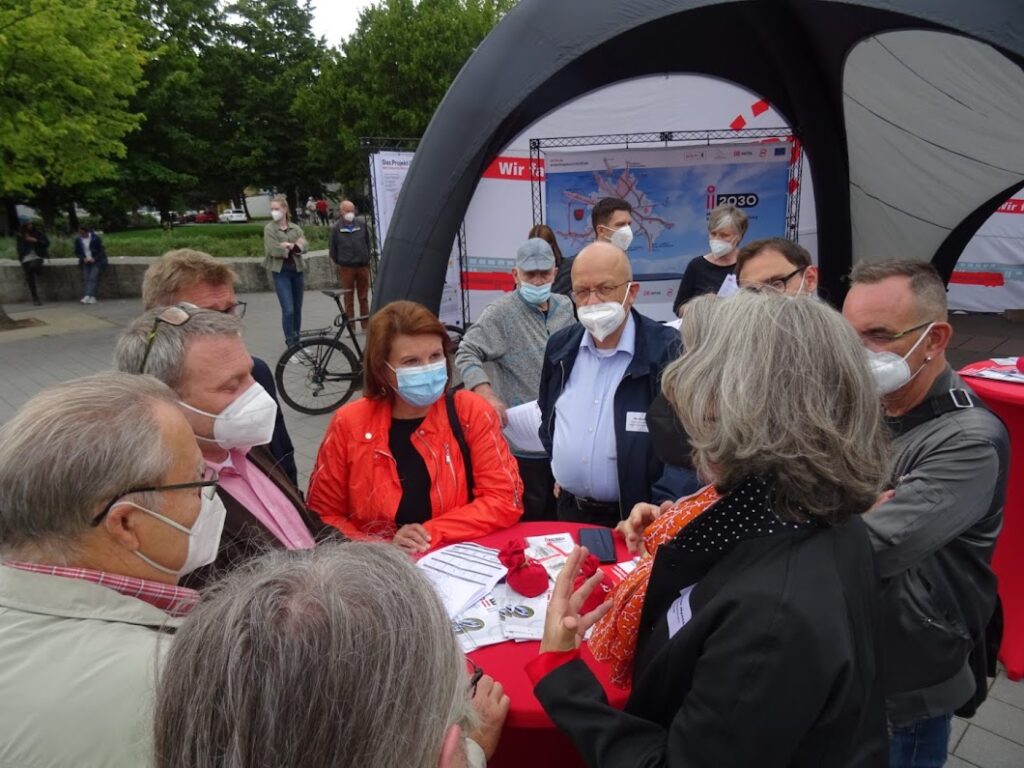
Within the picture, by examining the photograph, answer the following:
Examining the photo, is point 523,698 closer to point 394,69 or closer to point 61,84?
point 61,84

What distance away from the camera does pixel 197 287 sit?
8.84 ft

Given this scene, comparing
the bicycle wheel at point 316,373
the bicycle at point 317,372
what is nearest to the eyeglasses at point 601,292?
the bicycle at point 317,372

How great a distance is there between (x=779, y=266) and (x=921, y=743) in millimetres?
1940

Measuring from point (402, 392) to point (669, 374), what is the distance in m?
1.33

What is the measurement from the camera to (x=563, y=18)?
4.23 meters

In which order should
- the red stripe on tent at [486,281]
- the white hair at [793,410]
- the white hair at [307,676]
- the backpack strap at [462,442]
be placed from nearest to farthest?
the white hair at [307,676]
the white hair at [793,410]
the backpack strap at [462,442]
the red stripe on tent at [486,281]

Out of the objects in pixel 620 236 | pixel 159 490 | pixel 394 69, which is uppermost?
pixel 394 69

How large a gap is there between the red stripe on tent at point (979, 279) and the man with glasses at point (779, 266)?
749 cm

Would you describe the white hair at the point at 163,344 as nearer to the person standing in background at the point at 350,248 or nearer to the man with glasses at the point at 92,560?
the man with glasses at the point at 92,560

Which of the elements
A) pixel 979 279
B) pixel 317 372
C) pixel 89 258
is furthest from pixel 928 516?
pixel 89 258

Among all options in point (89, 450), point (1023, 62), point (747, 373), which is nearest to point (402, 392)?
point (89, 450)

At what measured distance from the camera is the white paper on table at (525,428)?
3.21 meters

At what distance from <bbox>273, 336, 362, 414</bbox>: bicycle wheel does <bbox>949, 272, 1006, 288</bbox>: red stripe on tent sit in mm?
8234

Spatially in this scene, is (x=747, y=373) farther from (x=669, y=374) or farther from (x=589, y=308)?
(x=589, y=308)
